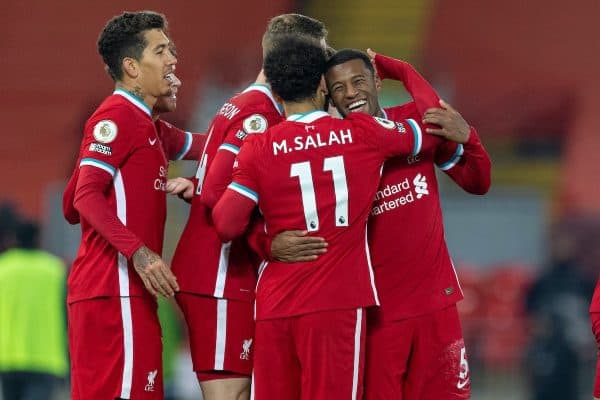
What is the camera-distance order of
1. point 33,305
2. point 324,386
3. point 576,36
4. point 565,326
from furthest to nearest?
1. point 576,36
2. point 565,326
3. point 33,305
4. point 324,386

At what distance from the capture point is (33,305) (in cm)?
845

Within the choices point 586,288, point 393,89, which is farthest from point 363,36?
point 586,288

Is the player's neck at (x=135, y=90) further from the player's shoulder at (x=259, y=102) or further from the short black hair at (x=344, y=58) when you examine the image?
the short black hair at (x=344, y=58)

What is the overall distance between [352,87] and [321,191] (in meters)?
0.48

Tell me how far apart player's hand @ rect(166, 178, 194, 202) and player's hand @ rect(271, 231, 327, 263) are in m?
0.60

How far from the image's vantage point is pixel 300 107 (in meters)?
4.87

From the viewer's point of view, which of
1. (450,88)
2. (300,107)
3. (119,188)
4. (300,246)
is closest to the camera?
(300,246)

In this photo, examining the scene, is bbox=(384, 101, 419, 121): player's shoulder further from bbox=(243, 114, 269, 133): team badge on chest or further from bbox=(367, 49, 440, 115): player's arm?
bbox=(243, 114, 269, 133): team badge on chest

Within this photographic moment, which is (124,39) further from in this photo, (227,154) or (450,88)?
(450,88)

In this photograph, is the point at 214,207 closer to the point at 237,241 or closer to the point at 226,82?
the point at 237,241

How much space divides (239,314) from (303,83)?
103 centimetres

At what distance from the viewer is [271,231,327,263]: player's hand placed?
4734 millimetres

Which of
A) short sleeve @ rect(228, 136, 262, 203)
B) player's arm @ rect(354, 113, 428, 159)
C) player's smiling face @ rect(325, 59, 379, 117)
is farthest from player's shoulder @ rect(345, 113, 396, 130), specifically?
short sleeve @ rect(228, 136, 262, 203)

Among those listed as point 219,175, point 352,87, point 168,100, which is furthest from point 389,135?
point 168,100
